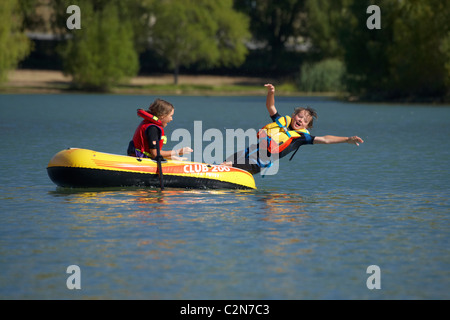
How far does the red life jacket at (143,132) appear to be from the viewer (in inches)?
586

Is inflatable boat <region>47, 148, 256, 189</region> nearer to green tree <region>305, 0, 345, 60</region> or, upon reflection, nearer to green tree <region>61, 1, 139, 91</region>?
green tree <region>61, 1, 139, 91</region>

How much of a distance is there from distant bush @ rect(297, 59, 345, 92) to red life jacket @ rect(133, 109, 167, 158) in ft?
199

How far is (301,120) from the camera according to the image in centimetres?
1510

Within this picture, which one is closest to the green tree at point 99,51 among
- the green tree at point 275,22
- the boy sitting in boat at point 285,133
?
the green tree at point 275,22

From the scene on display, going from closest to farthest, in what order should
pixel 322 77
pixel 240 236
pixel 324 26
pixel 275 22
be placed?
pixel 240 236 < pixel 322 77 < pixel 324 26 < pixel 275 22

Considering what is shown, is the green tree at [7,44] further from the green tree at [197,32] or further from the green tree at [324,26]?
the green tree at [324,26]

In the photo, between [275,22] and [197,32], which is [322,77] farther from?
[275,22]

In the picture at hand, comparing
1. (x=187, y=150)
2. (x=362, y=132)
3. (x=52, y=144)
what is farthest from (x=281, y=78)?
(x=187, y=150)

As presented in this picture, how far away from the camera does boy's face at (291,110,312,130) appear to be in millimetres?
15055

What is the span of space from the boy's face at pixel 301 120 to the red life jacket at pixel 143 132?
2.17 metres

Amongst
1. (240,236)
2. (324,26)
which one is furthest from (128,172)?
(324,26)

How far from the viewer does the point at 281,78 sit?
92.1m

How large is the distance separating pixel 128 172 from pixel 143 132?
711 millimetres

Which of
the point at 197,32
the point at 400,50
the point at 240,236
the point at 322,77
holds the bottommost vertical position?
the point at 322,77
